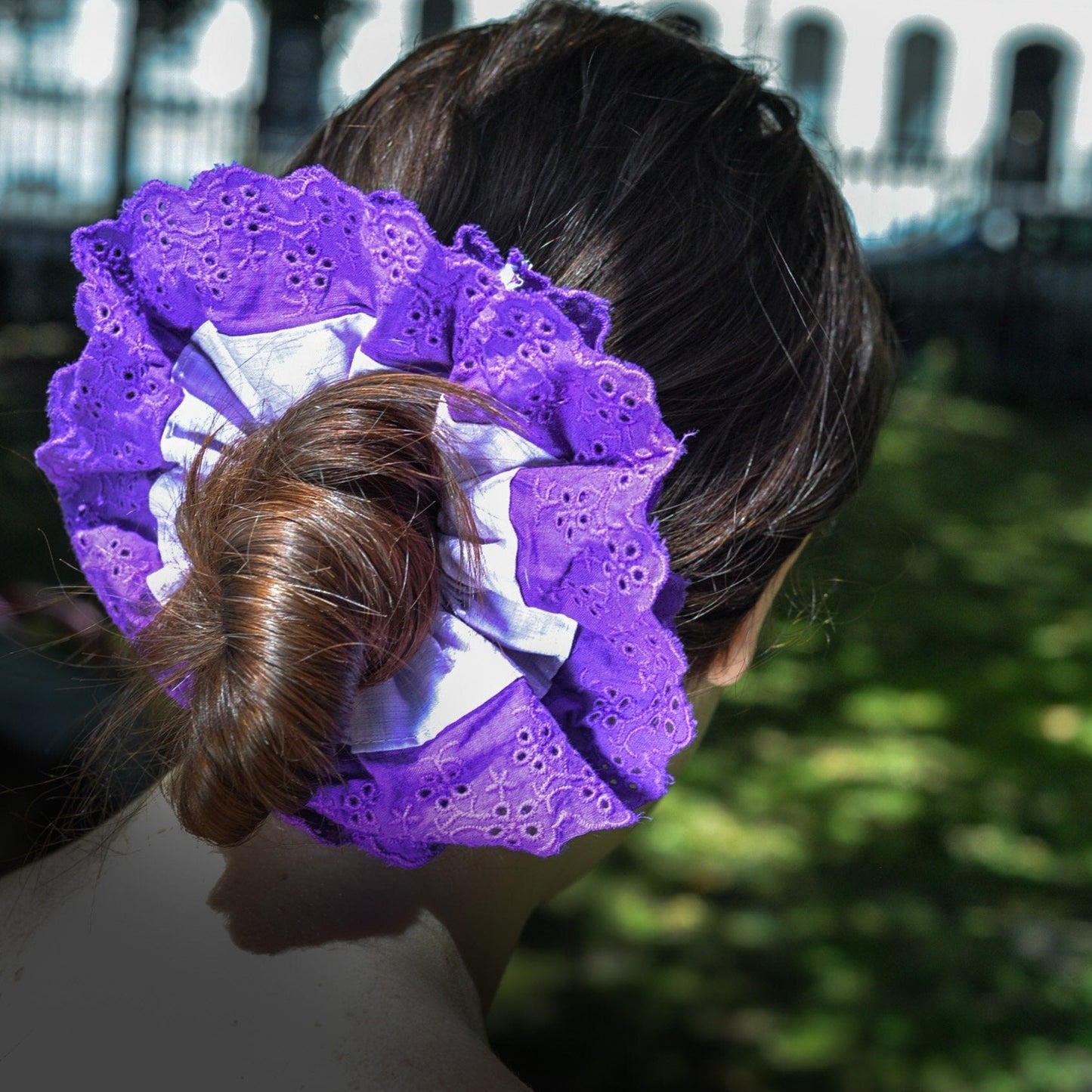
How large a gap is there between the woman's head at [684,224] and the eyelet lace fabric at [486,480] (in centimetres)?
17

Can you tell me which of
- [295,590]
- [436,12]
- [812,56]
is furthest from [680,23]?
[812,56]

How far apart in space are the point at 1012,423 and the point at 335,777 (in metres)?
9.82

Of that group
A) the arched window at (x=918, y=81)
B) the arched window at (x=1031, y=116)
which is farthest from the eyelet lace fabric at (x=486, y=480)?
the arched window at (x=918, y=81)

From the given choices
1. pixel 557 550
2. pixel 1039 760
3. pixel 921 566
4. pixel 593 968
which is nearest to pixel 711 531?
pixel 557 550

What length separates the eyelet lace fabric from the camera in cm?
116

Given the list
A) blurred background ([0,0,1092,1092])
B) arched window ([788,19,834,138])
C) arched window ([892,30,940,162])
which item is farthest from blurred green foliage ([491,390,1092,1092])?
arched window ([788,19,834,138])

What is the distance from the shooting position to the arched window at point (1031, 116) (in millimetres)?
14750

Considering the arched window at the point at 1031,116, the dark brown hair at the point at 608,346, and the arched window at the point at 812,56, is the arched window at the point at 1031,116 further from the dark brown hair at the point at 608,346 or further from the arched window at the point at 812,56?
the dark brown hair at the point at 608,346

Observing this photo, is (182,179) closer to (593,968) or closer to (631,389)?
(593,968)

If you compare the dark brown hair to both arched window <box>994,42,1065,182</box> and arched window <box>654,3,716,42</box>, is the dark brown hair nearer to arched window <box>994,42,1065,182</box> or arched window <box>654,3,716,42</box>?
arched window <box>654,3,716,42</box>

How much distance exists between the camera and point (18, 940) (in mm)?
1319

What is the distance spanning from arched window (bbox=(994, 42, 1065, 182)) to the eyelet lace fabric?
14683 mm

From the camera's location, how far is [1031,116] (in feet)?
53.9

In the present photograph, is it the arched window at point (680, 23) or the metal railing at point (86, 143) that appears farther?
the metal railing at point (86, 143)
